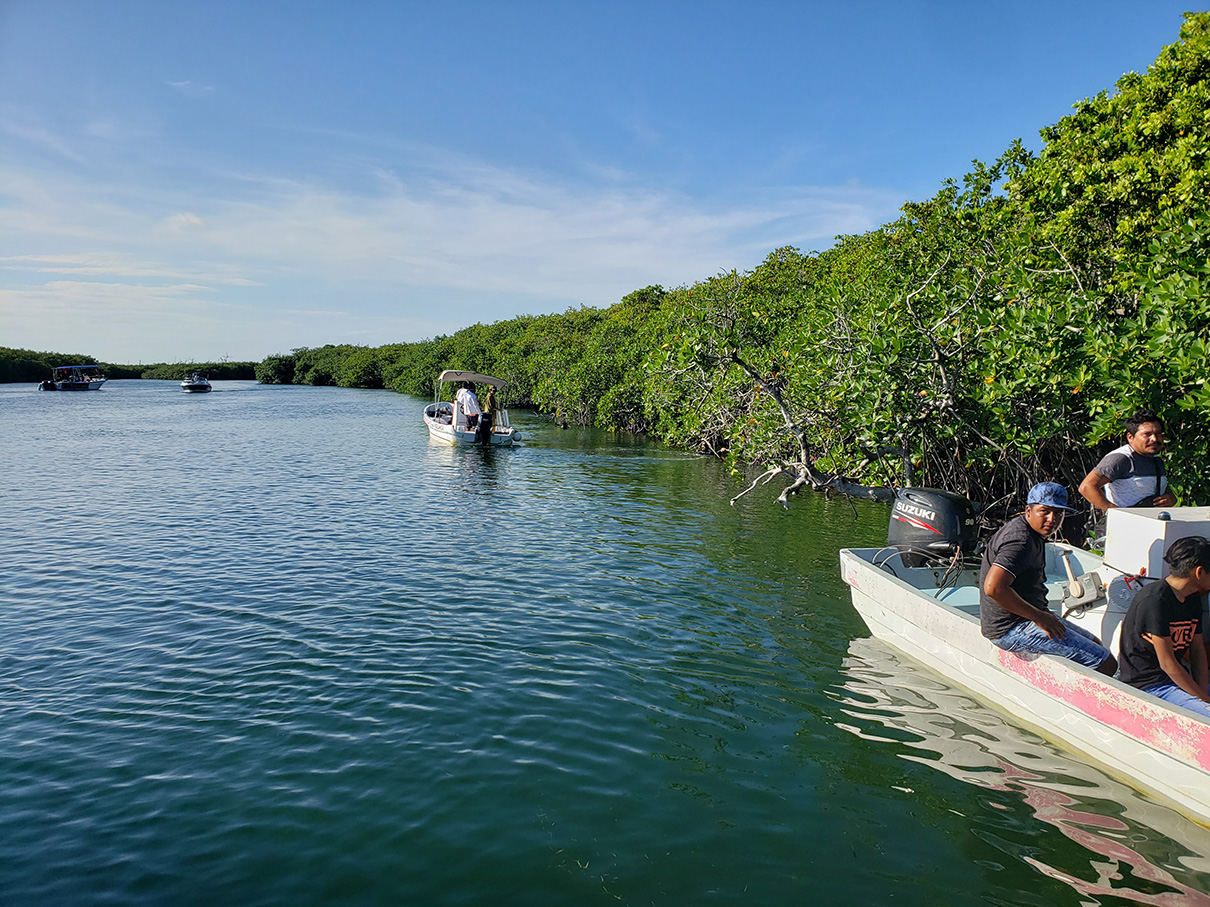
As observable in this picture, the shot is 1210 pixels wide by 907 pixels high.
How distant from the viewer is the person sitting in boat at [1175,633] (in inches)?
209

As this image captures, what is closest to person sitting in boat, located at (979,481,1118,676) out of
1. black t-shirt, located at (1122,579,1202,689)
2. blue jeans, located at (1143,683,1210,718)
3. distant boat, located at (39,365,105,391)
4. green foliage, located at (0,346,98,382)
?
black t-shirt, located at (1122,579,1202,689)

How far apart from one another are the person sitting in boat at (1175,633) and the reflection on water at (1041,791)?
3.03 ft

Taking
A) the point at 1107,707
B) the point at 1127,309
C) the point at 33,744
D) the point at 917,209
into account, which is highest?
the point at 917,209

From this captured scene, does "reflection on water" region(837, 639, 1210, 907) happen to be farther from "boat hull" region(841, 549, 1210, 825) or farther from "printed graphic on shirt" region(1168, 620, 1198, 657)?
"printed graphic on shirt" region(1168, 620, 1198, 657)

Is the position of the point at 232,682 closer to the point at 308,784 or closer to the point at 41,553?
the point at 308,784

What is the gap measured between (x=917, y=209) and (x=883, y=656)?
19.0 meters

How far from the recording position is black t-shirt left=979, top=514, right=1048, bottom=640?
6402mm

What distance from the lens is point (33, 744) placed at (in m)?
6.54

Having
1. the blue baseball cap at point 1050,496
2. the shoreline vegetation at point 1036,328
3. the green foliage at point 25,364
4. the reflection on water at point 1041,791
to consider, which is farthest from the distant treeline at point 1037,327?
the green foliage at point 25,364

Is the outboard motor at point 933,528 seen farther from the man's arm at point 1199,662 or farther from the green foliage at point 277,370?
the green foliage at point 277,370

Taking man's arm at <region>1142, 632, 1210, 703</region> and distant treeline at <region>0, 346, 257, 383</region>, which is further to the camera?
distant treeline at <region>0, 346, 257, 383</region>

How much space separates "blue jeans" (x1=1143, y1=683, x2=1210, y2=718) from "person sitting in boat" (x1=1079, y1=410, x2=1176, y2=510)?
2441 millimetres

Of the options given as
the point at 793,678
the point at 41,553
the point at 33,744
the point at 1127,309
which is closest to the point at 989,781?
the point at 793,678

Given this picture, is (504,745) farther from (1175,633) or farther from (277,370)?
(277,370)
